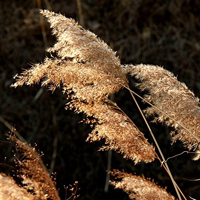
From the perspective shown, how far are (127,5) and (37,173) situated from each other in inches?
67.7

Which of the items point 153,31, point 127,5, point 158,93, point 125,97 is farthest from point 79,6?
point 158,93

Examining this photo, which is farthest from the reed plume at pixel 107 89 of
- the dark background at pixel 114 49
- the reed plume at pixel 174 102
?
the dark background at pixel 114 49

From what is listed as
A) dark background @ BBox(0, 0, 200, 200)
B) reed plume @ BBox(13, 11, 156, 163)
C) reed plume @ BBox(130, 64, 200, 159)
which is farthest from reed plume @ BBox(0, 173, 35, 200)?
dark background @ BBox(0, 0, 200, 200)

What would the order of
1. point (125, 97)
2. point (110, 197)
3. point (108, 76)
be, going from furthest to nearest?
point (125, 97) < point (110, 197) < point (108, 76)

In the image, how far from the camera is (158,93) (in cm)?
94

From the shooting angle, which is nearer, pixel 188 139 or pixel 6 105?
pixel 188 139

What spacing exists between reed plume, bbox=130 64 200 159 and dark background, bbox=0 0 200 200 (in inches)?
51.0

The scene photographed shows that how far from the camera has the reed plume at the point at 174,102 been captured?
896mm

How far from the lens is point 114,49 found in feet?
7.83

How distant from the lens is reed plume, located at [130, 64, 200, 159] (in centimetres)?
90

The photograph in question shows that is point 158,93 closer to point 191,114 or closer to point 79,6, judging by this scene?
point 191,114

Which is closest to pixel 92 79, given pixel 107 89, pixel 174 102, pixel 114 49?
pixel 107 89

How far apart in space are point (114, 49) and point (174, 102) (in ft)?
4.93

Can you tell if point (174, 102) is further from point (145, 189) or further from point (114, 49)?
point (114, 49)
